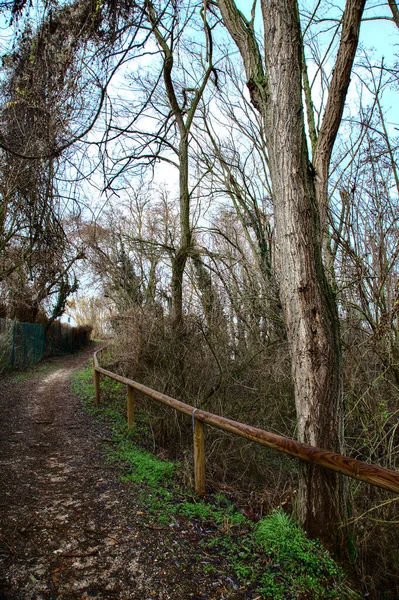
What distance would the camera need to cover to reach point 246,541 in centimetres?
320

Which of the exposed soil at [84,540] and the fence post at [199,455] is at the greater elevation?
the fence post at [199,455]

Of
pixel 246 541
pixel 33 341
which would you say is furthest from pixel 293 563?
pixel 33 341

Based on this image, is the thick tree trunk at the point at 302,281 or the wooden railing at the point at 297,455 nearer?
the wooden railing at the point at 297,455

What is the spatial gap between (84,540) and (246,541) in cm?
129

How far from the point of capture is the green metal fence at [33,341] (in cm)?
1322

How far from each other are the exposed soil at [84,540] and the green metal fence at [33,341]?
8860 mm

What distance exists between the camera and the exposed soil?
99.2 inches

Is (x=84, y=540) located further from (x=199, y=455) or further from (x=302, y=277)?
(x=302, y=277)

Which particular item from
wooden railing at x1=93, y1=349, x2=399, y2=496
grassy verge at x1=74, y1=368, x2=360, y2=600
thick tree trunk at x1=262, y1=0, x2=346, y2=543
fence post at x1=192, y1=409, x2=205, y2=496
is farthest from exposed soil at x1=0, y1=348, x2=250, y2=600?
thick tree trunk at x1=262, y1=0, x2=346, y2=543

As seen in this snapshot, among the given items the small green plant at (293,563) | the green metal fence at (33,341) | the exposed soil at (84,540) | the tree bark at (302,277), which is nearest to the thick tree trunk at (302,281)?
the tree bark at (302,277)

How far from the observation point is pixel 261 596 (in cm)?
256

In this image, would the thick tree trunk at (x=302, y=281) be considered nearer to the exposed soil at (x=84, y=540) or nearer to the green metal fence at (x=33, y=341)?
the exposed soil at (x=84, y=540)

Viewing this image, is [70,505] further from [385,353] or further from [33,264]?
[33,264]

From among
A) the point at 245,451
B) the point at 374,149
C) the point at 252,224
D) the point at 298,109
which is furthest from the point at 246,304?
the point at 252,224
